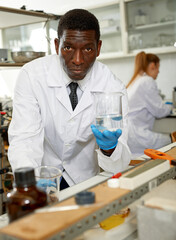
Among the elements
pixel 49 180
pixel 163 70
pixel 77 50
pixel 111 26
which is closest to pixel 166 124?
pixel 163 70

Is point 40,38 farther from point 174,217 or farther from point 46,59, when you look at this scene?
point 174,217

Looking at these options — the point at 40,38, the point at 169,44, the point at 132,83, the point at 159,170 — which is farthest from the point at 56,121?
the point at 40,38

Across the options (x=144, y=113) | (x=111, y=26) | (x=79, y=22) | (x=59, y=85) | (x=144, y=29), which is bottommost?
(x=144, y=113)

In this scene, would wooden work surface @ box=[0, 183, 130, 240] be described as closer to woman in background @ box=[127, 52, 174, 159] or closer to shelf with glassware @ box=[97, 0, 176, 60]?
woman in background @ box=[127, 52, 174, 159]

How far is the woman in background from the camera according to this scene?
3490 mm

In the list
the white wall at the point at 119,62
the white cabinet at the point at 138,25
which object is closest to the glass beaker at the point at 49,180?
the white cabinet at the point at 138,25

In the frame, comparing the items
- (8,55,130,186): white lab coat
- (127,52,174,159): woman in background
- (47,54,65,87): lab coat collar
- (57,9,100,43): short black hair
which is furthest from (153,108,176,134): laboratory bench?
(57,9,100,43): short black hair

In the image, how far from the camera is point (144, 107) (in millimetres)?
3600

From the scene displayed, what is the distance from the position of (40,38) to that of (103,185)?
497cm

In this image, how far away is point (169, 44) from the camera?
4324 mm

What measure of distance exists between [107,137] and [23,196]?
0.54 metres

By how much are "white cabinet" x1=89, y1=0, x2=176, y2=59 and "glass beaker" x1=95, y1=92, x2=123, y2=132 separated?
11.1 ft

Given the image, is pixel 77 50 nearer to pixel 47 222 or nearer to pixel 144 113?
pixel 47 222

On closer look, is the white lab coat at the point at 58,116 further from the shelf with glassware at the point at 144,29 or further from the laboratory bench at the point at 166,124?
the shelf with glassware at the point at 144,29
